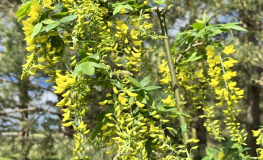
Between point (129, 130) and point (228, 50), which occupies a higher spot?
point (228, 50)

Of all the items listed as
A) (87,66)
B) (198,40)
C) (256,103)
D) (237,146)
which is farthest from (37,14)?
(256,103)

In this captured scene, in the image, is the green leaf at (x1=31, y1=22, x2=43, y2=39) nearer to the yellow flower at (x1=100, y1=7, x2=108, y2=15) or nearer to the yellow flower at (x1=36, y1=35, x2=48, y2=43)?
the yellow flower at (x1=36, y1=35, x2=48, y2=43)

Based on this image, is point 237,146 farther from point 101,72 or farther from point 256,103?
point 256,103

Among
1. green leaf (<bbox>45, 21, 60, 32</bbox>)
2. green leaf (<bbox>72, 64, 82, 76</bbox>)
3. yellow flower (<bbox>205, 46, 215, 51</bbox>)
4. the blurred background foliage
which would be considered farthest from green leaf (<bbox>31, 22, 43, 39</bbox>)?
the blurred background foliage

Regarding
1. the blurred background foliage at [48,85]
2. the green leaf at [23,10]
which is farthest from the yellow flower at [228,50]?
the blurred background foliage at [48,85]

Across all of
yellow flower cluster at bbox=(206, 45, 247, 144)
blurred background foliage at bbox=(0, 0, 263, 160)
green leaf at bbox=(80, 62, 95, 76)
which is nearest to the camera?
green leaf at bbox=(80, 62, 95, 76)

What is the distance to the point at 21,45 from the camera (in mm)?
3758

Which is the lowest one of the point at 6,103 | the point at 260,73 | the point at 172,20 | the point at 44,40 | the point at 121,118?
the point at 6,103

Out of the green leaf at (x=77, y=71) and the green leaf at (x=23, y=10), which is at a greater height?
the green leaf at (x=23, y=10)

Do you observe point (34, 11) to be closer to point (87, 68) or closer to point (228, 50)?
point (87, 68)

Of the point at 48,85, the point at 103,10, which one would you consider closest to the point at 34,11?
the point at 103,10

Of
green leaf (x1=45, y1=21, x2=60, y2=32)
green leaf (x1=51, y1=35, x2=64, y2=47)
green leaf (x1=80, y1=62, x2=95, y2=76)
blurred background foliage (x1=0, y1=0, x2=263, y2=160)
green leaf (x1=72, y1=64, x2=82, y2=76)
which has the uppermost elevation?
green leaf (x1=45, y1=21, x2=60, y2=32)

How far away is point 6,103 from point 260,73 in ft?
14.0

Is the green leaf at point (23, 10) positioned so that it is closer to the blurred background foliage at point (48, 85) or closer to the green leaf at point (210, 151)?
the green leaf at point (210, 151)
